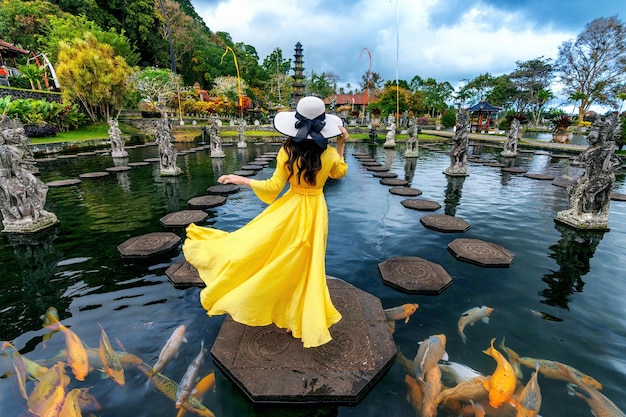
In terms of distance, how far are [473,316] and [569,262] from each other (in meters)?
2.87

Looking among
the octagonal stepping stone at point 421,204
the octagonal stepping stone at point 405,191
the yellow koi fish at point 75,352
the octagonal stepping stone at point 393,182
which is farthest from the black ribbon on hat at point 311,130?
the octagonal stepping stone at point 393,182

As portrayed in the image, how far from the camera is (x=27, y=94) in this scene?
915 inches

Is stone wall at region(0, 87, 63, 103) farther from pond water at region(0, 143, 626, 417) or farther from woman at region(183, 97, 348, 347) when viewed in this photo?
woman at region(183, 97, 348, 347)

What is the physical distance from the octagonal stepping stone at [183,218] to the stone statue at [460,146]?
9.85 m

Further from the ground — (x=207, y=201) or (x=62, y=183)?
(x=62, y=183)

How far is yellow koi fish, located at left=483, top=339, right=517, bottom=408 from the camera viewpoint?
2.30 metres

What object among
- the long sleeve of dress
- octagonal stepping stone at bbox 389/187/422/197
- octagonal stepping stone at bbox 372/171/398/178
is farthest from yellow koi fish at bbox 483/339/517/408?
octagonal stepping stone at bbox 372/171/398/178

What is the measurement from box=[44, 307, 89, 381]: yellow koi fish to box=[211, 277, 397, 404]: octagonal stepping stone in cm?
119

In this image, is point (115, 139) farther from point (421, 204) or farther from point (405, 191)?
point (421, 204)

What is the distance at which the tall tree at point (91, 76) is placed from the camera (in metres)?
23.2

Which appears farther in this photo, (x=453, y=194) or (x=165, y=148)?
(x=165, y=148)

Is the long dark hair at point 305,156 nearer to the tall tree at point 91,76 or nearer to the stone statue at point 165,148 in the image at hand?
the stone statue at point 165,148

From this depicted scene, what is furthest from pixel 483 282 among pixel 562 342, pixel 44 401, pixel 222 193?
pixel 222 193

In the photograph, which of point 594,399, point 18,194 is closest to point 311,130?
point 594,399
